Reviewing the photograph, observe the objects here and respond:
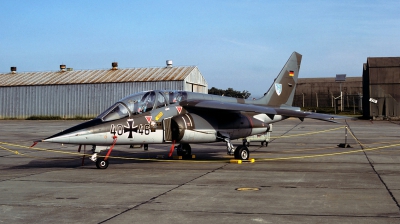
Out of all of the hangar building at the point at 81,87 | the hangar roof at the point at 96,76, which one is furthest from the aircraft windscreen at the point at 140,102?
the hangar roof at the point at 96,76

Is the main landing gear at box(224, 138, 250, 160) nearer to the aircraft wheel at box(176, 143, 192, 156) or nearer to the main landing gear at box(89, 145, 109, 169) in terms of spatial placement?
the aircraft wheel at box(176, 143, 192, 156)

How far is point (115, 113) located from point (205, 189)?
5474mm

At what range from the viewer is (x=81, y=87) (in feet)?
190

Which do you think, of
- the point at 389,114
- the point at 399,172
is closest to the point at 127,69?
the point at 389,114

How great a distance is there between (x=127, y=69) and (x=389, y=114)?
30.8 m

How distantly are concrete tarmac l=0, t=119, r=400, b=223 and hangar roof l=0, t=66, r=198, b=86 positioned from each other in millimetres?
35092

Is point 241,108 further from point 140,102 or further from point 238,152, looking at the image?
point 140,102

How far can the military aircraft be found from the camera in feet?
51.0

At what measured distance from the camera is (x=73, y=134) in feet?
49.1

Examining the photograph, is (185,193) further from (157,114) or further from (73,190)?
(157,114)

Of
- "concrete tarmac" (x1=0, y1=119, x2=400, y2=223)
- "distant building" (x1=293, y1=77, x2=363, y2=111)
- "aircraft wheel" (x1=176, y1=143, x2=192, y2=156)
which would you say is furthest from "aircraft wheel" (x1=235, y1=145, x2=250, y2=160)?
"distant building" (x1=293, y1=77, x2=363, y2=111)

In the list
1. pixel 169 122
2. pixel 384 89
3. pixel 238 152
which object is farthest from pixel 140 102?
pixel 384 89

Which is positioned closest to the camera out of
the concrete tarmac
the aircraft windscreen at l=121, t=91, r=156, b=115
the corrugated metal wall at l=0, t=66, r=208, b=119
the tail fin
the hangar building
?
the concrete tarmac

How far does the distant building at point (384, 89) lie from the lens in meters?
53.4
